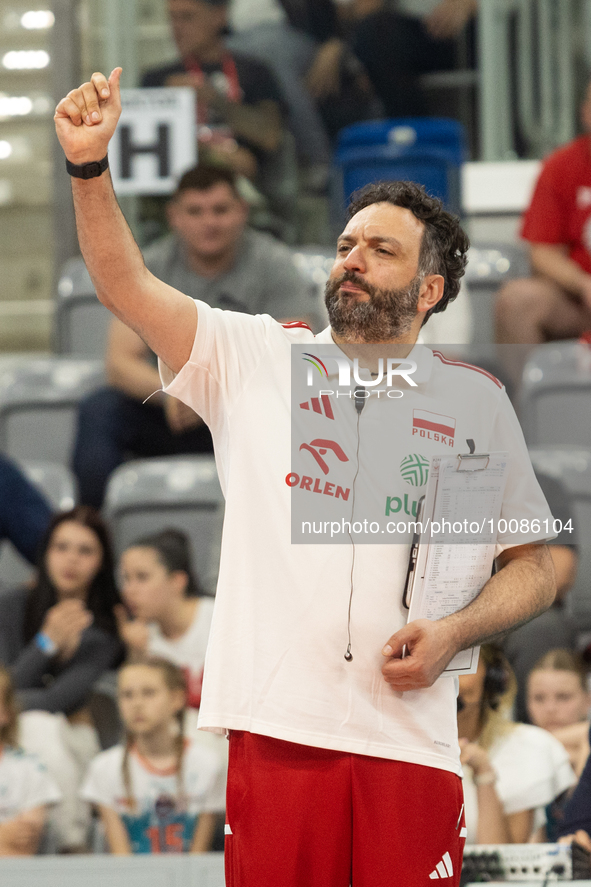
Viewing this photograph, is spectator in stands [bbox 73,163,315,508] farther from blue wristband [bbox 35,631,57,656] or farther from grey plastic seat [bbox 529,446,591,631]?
grey plastic seat [bbox 529,446,591,631]

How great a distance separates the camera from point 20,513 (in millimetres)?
3426

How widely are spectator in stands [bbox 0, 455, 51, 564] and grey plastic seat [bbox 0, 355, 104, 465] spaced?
760mm

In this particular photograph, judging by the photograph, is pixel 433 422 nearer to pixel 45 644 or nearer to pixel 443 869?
pixel 443 869

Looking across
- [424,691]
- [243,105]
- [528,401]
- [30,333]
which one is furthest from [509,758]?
[30,333]

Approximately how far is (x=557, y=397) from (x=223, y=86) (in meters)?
2.14

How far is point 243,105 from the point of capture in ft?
16.1

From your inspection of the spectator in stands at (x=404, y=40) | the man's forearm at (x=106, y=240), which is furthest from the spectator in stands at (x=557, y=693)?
the spectator in stands at (x=404, y=40)

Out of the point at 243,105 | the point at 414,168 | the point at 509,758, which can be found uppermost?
the point at 243,105

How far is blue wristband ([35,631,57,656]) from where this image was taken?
3.13 meters

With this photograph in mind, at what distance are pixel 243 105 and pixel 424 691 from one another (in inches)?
154

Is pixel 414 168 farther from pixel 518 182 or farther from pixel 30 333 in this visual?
pixel 30 333

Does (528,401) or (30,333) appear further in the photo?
(30,333)

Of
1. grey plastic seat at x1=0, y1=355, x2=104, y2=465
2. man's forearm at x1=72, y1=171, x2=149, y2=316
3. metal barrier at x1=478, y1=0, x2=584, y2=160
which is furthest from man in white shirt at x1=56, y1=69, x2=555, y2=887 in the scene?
metal barrier at x1=478, y1=0, x2=584, y2=160

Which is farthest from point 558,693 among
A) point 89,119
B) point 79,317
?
point 79,317
